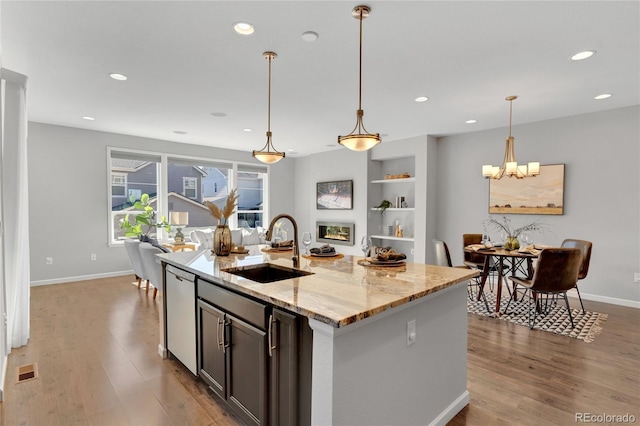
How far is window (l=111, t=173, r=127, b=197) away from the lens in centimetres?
605

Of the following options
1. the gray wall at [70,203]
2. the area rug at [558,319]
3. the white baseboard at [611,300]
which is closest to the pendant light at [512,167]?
the area rug at [558,319]

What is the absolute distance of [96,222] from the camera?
580cm

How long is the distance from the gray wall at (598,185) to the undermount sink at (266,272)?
175 inches

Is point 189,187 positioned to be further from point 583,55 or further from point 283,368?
point 583,55

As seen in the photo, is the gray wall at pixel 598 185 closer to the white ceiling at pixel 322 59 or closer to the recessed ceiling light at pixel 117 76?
the white ceiling at pixel 322 59

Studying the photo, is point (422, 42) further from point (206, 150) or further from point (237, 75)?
point (206, 150)

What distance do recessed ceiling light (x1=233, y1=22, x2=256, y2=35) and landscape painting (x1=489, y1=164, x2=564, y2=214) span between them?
4.54 m

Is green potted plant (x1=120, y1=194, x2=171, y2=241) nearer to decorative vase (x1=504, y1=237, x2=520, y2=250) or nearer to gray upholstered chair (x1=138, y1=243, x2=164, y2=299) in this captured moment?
gray upholstered chair (x1=138, y1=243, x2=164, y2=299)

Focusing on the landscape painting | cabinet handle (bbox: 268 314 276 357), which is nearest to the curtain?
cabinet handle (bbox: 268 314 276 357)

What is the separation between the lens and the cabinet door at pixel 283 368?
152cm

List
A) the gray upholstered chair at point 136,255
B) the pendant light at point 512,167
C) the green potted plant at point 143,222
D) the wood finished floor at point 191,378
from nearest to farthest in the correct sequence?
the wood finished floor at point 191,378
the pendant light at point 512,167
the gray upholstered chair at point 136,255
the green potted plant at point 143,222

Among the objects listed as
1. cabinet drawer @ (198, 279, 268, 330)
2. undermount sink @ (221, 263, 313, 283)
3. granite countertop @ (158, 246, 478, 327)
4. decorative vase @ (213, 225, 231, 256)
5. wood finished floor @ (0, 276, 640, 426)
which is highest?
decorative vase @ (213, 225, 231, 256)

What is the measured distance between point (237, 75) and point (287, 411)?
2.95m

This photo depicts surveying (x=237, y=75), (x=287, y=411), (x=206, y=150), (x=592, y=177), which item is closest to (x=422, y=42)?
(x=237, y=75)
